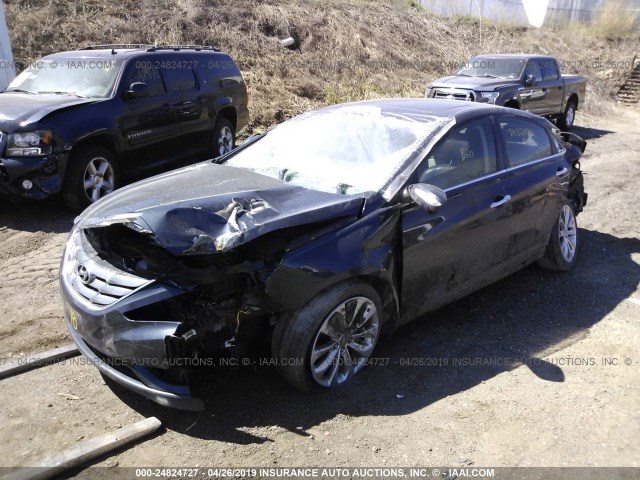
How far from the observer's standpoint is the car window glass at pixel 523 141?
496cm

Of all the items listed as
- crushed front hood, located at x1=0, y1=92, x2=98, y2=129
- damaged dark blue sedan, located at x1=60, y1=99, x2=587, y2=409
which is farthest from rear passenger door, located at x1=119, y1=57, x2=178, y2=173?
damaged dark blue sedan, located at x1=60, y1=99, x2=587, y2=409

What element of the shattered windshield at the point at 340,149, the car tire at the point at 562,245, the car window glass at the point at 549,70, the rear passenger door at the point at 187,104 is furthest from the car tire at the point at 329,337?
the car window glass at the point at 549,70

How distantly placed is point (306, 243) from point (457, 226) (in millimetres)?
1341

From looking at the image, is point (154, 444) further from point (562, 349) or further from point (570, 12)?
point (570, 12)

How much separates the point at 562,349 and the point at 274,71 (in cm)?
1247

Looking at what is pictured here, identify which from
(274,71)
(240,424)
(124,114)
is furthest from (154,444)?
(274,71)

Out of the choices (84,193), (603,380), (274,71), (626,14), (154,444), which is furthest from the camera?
(626,14)

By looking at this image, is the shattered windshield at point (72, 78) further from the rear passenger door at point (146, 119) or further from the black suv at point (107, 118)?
the rear passenger door at point (146, 119)

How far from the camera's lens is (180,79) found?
8484mm

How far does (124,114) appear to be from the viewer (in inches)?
291

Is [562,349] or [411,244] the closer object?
[411,244]

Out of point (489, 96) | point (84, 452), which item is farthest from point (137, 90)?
point (489, 96)

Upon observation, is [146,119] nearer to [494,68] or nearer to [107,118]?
[107,118]

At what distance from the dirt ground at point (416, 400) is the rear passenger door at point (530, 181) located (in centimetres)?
56
